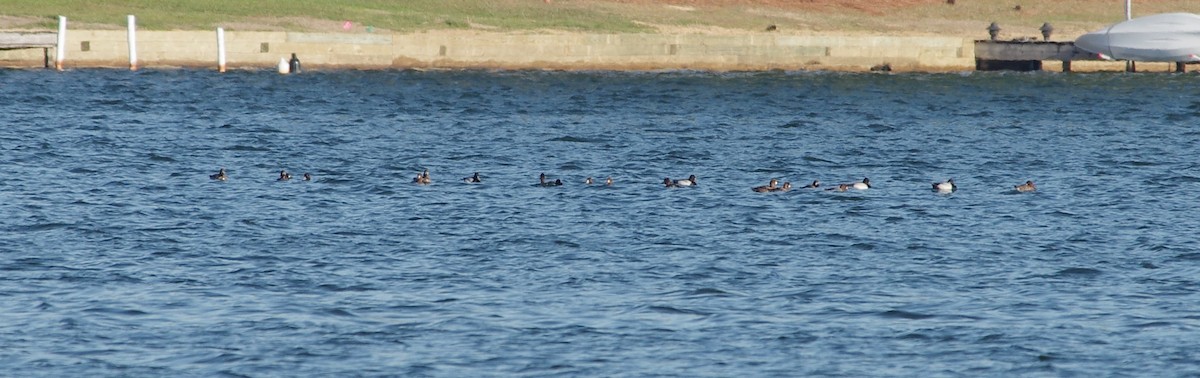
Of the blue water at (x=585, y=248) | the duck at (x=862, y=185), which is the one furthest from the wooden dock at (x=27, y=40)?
the duck at (x=862, y=185)

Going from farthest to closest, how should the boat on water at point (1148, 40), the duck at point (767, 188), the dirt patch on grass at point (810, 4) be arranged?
1. the dirt patch on grass at point (810, 4)
2. the boat on water at point (1148, 40)
3. the duck at point (767, 188)

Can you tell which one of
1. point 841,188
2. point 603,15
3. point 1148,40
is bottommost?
point 841,188

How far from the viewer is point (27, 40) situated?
7012cm

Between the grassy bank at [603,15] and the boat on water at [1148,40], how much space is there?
6804mm

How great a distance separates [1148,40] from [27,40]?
48.7m

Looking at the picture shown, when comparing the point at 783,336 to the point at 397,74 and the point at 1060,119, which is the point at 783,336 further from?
the point at 397,74

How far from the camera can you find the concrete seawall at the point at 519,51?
74.5 meters

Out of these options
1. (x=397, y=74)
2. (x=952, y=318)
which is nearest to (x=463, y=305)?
(x=952, y=318)

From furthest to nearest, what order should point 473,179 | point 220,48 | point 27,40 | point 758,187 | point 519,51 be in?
point 519,51 < point 220,48 < point 27,40 < point 473,179 < point 758,187

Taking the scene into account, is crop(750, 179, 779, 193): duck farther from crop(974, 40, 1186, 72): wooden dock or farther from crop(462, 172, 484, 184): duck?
crop(974, 40, 1186, 72): wooden dock


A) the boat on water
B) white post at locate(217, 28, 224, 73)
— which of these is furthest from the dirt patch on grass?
white post at locate(217, 28, 224, 73)

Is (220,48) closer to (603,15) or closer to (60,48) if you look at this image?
(60,48)

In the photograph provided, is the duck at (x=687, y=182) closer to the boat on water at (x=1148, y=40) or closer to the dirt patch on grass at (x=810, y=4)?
the boat on water at (x=1148, y=40)

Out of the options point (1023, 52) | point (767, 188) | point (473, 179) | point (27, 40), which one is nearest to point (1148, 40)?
point (1023, 52)
